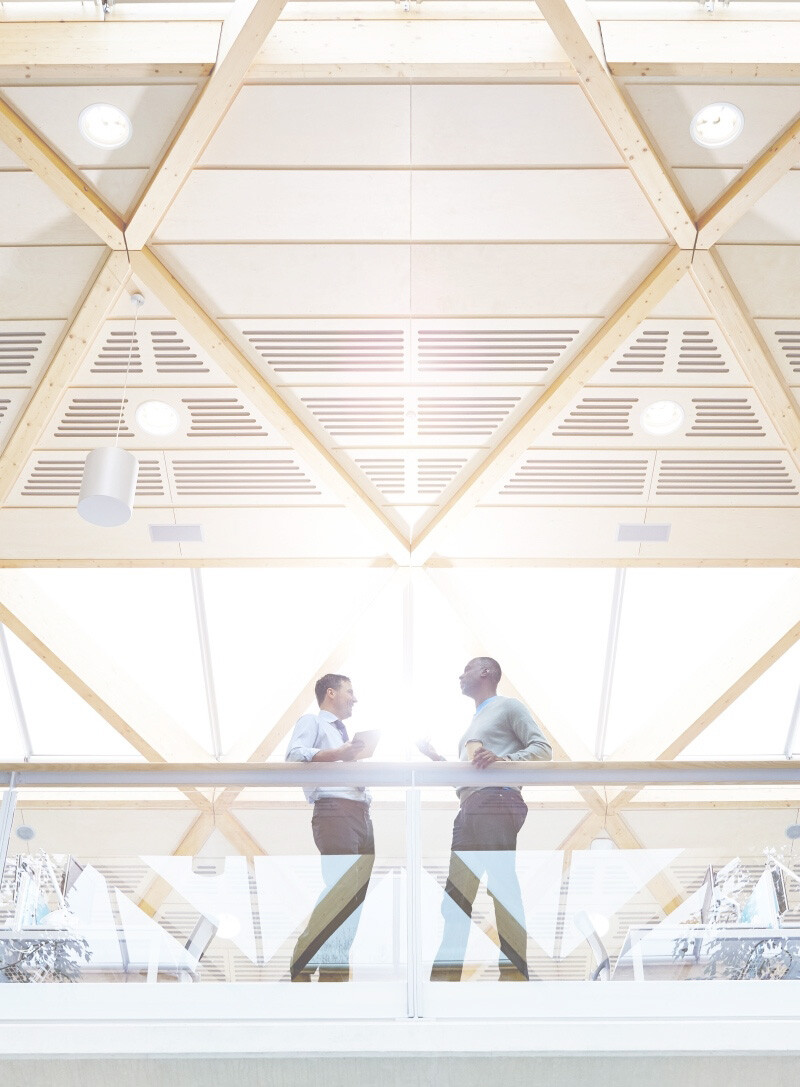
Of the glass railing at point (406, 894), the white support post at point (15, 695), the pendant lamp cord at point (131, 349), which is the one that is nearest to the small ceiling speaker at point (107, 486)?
the pendant lamp cord at point (131, 349)

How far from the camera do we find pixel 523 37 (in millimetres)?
7184

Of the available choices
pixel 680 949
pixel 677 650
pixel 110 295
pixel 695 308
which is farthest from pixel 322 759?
pixel 677 650

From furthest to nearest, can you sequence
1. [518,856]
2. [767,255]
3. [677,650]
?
[677,650]
[767,255]
[518,856]

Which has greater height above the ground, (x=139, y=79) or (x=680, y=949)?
(x=139, y=79)

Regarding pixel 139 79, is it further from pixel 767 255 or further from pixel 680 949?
pixel 680 949

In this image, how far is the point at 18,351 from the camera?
9.25 metres

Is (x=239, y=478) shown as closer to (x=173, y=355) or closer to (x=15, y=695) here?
(x=173, y=355)

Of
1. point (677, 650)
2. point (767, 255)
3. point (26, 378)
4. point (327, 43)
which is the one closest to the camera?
point (327, 43)

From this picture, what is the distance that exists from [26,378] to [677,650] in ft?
25.5

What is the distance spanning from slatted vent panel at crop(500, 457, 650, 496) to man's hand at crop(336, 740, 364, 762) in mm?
4787

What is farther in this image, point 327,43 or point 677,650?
point 677,650

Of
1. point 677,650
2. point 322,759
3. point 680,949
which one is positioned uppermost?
point 677,650

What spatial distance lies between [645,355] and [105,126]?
4.47 meters

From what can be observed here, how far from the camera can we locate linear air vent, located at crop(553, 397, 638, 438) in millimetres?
9734
